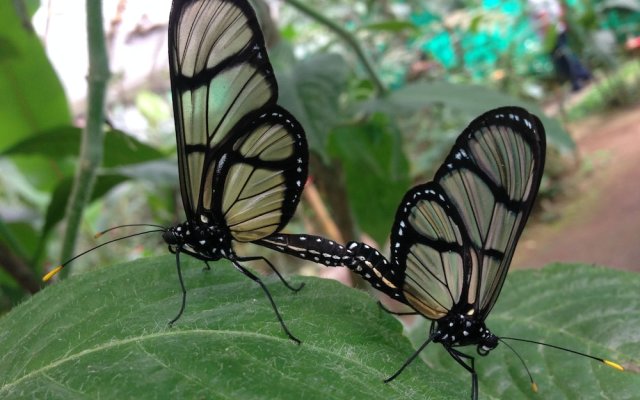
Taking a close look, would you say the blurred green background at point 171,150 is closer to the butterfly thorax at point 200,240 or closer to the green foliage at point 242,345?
the butterfly thorax at point 200,240

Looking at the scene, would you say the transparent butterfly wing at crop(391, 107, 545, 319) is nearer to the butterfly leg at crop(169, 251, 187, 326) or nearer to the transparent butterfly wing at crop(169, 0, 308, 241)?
the transparent butterfly wing at crop(169, 0, 308, 241)

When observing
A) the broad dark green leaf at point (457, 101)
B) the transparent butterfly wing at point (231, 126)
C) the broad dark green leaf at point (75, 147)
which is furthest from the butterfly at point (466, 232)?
the broad dark green leaf at point (75, 147)

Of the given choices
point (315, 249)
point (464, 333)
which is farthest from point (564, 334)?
point (315, 249)

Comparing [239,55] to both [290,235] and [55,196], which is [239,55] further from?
[55,196]

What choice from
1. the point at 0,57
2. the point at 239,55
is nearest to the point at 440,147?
the point at 0,57

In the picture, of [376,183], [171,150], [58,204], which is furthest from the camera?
[171,150]

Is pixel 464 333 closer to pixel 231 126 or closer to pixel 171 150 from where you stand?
pixel 231 126
